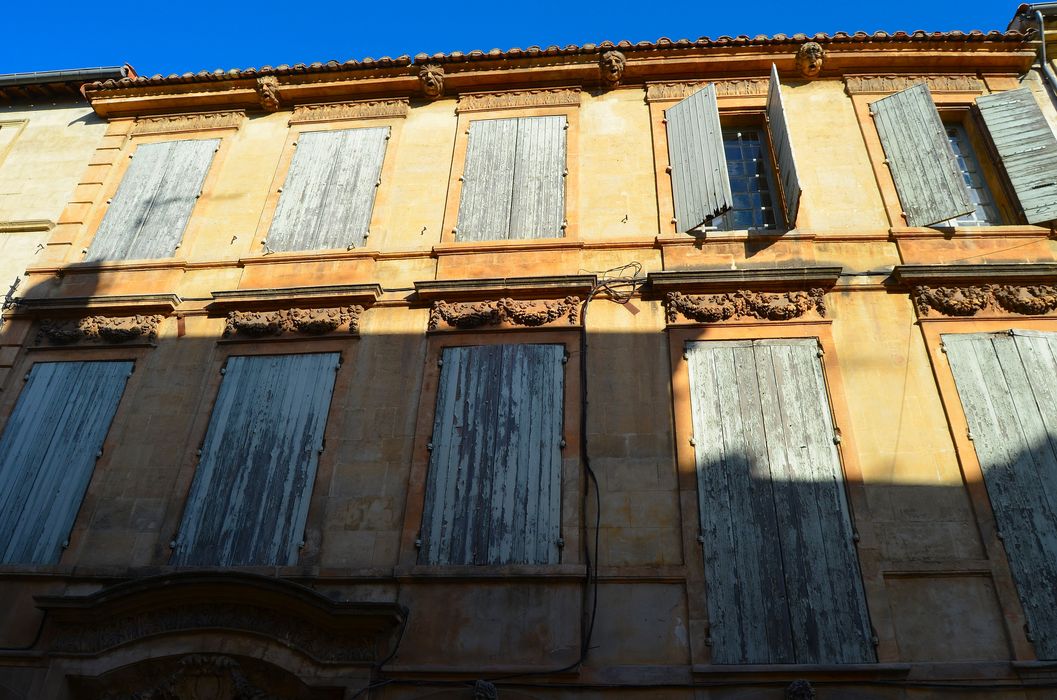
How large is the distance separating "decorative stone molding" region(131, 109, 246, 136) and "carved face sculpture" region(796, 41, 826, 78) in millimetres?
7449

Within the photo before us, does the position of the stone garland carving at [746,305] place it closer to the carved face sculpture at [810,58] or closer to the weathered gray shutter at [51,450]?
the carved face sculpture at [810,58]

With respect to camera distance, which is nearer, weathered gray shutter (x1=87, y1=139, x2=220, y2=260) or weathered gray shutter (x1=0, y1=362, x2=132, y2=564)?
weathered gray shutter (x1=0, y1=362, x2=132, y2=564)

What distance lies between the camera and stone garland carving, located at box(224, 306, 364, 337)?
816 centimetres

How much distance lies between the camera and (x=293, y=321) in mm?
8250

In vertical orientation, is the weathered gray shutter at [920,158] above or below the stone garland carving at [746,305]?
above

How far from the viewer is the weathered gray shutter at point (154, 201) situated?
30.7ft

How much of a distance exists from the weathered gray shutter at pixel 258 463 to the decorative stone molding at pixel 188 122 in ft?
13.5

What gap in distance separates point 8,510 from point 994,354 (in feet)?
31.4

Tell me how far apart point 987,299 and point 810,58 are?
391 cm

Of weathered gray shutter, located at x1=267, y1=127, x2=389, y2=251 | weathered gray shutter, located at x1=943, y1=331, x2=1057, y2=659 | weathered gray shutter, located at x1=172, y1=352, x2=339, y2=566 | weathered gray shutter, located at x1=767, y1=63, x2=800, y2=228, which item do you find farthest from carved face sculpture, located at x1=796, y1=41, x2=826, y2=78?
weathered gray shutter, located at x1=172, y1=352, x2=339, y2=566

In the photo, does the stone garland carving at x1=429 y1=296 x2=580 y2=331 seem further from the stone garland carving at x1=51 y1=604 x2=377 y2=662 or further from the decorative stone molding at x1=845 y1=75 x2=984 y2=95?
the decorative stone molding at x1=845 y1=75 x2=984 y2=95

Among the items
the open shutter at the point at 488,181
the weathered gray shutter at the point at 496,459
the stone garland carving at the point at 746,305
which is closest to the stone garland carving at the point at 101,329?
the weathered gray shutter at the point at 496,459

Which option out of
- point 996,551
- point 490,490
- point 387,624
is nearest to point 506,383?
point 490,490

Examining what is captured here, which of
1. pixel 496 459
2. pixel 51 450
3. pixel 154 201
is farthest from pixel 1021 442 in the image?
pixel 154 201
